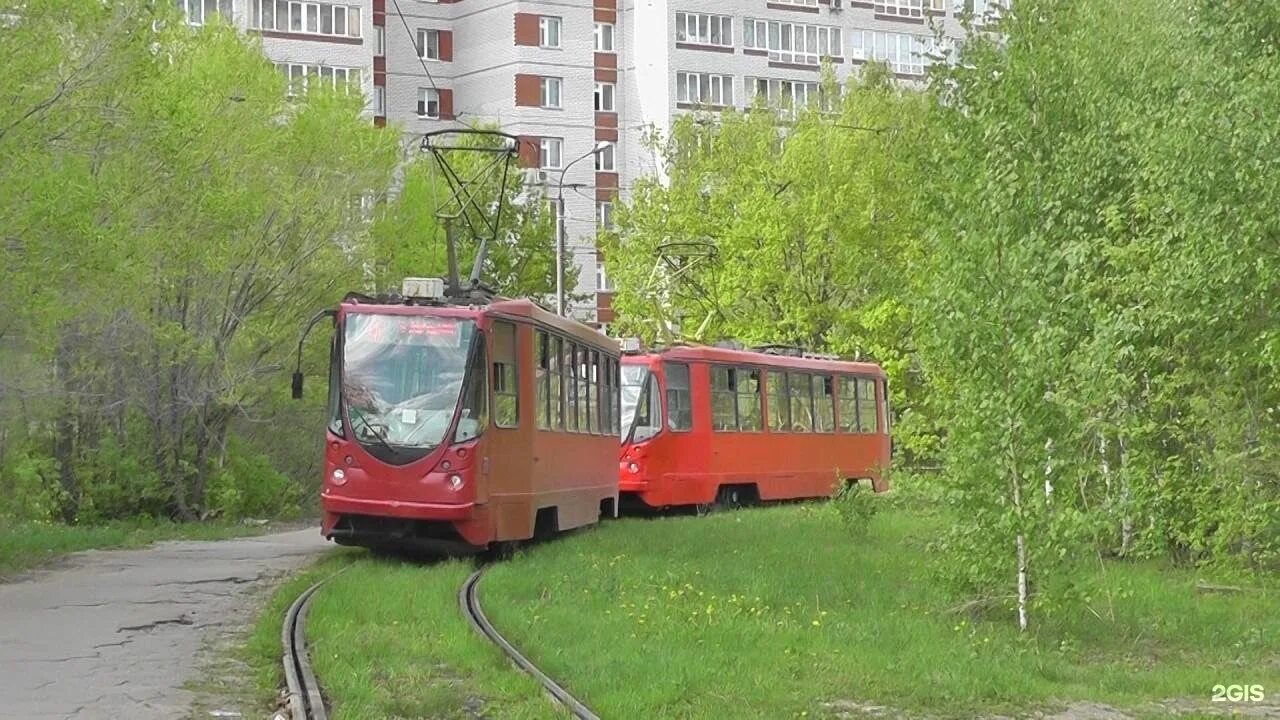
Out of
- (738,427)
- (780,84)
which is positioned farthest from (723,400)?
(780,84)

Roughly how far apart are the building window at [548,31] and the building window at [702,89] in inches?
194

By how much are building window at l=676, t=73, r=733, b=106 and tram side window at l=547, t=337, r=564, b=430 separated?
48616 millimetres

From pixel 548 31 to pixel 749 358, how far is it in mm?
38513

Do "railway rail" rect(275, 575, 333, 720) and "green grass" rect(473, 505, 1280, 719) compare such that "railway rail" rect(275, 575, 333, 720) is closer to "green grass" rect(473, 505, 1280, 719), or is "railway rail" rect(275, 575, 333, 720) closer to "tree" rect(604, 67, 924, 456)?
"green grass" rect(473, 505, 1280, 719)

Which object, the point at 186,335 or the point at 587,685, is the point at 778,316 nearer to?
the point at 186,335

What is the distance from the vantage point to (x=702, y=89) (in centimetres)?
7269

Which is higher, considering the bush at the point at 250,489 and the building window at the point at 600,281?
the building window at the point at 600,281

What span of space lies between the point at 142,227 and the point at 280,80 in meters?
11.3

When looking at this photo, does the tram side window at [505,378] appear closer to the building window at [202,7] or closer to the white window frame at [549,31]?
the building window at [202,7]

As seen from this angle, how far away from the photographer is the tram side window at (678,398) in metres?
32.0

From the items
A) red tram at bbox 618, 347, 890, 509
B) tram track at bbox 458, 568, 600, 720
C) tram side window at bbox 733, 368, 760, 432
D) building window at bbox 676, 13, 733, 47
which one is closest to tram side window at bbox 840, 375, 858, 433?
red tram at bbox 618, 347, 890, 509

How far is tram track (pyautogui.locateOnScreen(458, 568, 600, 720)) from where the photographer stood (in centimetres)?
1109

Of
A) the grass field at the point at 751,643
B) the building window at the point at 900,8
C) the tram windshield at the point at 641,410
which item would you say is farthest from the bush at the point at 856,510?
the building window at the point at 900,8

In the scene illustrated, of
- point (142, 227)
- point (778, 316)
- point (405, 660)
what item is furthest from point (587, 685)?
point (778, 316)
